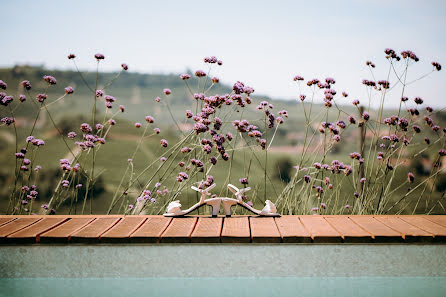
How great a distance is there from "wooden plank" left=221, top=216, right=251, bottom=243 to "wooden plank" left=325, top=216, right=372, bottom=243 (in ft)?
1.92

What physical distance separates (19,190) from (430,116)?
374 centimetres

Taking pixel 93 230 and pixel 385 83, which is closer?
pixel 93 230

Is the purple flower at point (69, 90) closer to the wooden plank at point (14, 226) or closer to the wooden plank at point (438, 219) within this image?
the wooden plank at point (14, 226)

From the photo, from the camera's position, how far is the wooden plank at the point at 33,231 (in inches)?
100

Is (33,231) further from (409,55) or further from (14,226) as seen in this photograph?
(409,55)

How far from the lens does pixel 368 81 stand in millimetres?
3803

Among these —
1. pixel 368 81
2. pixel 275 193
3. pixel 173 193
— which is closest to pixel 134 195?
pixel 173 193

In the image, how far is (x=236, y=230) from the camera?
2.65 m

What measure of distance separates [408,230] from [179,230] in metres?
1.47

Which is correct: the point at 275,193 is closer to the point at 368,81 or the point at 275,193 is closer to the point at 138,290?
the point at 368,81

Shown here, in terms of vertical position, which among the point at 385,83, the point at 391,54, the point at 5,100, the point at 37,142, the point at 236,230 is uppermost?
the point at 391,54

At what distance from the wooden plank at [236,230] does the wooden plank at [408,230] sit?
968 millimetres

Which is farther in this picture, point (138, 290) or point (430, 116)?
point (430, 116)

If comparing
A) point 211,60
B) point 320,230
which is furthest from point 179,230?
point 211,60
